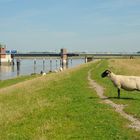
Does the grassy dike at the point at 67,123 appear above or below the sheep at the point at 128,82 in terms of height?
below

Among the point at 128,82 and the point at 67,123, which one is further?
the point at 128,82

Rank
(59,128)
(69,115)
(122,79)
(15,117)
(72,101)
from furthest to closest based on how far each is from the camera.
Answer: (122,79)
(72,101)
(15,117)
(69,115)
(59,128)

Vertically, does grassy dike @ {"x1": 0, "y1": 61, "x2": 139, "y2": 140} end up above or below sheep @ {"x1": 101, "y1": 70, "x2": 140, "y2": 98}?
below

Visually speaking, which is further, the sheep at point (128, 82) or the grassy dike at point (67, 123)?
the sheep at point (128, 82)

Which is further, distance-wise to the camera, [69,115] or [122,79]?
[122,79]

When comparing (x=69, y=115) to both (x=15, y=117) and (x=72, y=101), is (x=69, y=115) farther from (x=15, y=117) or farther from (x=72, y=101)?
(x=72, y=101)

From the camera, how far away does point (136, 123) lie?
17.4 m

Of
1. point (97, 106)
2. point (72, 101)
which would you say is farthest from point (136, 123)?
point (72, 101)

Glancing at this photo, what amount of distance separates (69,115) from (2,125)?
3204mm

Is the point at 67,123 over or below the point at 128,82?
below

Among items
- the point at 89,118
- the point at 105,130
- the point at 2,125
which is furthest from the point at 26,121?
the point at 105,130

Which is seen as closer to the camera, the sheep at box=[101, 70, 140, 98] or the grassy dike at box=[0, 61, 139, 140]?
the grassy dike at box=[0, 61, 139, 140]

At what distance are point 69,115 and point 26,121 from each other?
2063mm

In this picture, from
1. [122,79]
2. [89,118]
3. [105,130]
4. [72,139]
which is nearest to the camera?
[72,139]
